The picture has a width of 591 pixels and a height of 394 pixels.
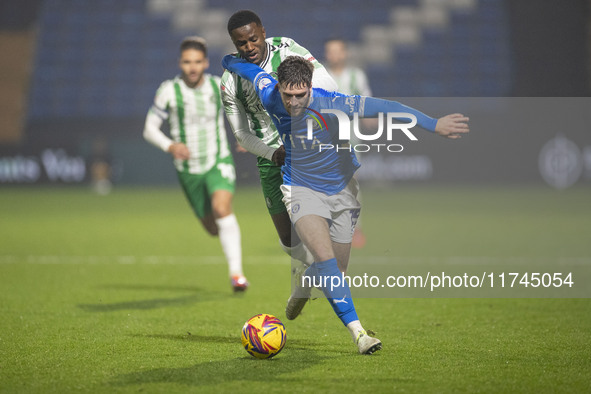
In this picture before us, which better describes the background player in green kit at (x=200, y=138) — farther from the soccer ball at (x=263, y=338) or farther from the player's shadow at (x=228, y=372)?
the player's shadow at (x=228, y=372)

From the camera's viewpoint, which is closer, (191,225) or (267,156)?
(267,156)

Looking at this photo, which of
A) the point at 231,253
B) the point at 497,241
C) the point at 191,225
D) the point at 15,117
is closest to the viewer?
the point at 231,253

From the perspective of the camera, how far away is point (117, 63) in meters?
29.0

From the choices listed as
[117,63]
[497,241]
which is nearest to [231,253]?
[497,241]

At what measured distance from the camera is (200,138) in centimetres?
817

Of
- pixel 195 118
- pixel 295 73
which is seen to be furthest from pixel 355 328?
pixel 195 118

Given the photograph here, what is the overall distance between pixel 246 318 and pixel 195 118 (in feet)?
8.51

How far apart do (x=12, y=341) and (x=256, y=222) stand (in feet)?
32.8

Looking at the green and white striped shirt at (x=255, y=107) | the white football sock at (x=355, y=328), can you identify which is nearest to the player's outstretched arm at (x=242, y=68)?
the green and white striped shirt at (x=255, y=107)

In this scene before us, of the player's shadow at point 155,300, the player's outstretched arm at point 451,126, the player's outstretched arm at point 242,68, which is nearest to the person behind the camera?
the player's outstretched arm at point 451,126

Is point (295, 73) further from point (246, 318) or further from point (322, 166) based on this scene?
point (246, 318)

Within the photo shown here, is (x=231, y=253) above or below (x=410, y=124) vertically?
below

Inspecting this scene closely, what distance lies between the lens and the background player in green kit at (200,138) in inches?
311

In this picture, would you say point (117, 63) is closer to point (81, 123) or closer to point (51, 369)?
point (81, 123)
